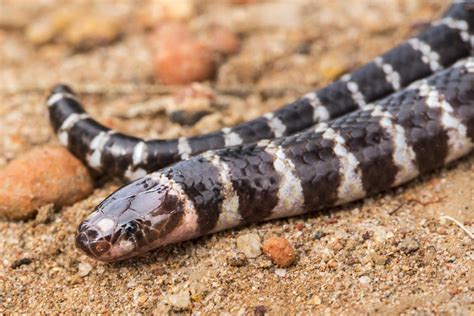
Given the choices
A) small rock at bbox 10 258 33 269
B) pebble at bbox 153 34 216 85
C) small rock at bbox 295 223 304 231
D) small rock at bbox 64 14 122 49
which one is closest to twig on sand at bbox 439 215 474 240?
small rock at bbox 295 223 304 231

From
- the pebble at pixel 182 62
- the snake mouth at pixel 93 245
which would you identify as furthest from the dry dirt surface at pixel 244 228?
the snake mouth at pixel 93 245

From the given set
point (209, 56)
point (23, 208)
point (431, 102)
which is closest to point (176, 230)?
point (23, 208)

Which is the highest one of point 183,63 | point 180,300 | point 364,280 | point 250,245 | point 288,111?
point 288,111

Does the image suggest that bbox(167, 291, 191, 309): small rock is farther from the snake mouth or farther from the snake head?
the snake mouth

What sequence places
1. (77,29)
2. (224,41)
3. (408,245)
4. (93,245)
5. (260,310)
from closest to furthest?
(260,310) < (93,245) < (408,245) < (224,41) < (77,29)

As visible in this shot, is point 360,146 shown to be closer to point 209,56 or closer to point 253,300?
point 253,300

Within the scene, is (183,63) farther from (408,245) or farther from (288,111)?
(408,245)

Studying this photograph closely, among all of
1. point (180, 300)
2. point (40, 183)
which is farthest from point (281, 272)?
point (40, 183)
